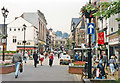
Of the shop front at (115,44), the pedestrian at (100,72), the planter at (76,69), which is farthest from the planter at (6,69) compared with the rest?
the shop front at (115,44)

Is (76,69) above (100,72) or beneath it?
beneath

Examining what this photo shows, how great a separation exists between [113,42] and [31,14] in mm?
Answer: 66441

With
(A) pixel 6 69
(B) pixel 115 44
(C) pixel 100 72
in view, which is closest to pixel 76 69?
(A) pixel 6 69

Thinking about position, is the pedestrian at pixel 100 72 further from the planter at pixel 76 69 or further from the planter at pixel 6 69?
the planter at pixel 6 69

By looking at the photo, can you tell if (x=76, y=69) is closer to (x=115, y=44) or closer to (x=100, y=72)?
(x=100, y=72)

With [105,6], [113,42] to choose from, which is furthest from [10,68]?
[113,42]

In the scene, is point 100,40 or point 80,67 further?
point 100,40

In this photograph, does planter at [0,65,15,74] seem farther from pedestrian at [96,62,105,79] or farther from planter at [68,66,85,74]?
pedestrian at [96,62,105,79]

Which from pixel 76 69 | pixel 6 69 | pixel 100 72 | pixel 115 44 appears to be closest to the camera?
pixel 100 72

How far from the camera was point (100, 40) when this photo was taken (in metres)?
32.5

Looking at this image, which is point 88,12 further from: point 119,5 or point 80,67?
point 80,67

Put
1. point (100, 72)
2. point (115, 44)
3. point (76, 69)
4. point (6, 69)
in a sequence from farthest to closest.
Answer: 1. point (115, 44)
2. point (76, 69)
3. point (6, 69)
4. point (100, 72)

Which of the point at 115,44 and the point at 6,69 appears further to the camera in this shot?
the point at 115,44

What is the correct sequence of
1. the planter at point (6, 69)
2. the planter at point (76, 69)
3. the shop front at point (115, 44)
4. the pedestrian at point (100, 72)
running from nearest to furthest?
1. the pedestrian at point (100, 72)
2. the planter at point (6, 69)
3. the planter at point (76, 69)
4. the shop front at point (115, 44)
